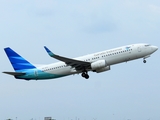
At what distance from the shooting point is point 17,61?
7581 cm

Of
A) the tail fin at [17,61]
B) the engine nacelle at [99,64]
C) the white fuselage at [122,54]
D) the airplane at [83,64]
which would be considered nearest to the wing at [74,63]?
the airplane at [83,64]

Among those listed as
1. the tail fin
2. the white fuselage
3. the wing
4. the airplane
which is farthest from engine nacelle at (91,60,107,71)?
the tail fin

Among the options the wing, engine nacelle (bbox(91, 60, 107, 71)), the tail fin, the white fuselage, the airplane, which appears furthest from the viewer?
the tail fin

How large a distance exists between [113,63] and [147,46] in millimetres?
5706

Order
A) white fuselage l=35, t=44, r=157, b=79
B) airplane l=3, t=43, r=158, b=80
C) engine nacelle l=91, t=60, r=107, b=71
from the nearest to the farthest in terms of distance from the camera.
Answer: white fuselage l=35, t=44, r=157, b=79 < airplane l=3, t=43, r=158, b=80 < engine nacelle l=91, t=60, r=107, b=71

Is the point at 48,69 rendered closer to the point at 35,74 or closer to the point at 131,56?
the point at 35,74

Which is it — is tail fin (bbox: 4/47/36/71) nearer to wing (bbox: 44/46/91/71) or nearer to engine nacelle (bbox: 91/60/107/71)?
wing (bbox: 44/46/91/71)

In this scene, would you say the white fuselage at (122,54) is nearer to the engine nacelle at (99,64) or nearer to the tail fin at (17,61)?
the engine nacelle at (99,64)

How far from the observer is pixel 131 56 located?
2625 inches

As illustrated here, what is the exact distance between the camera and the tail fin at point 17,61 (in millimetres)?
74106

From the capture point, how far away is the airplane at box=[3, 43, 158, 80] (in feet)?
219

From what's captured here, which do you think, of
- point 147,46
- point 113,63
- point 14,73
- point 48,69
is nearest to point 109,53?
point 113,63

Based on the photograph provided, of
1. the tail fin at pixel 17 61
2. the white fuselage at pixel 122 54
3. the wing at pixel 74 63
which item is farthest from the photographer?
the tail fin at pixel 17 61

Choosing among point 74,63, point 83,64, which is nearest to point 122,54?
point 83,64
